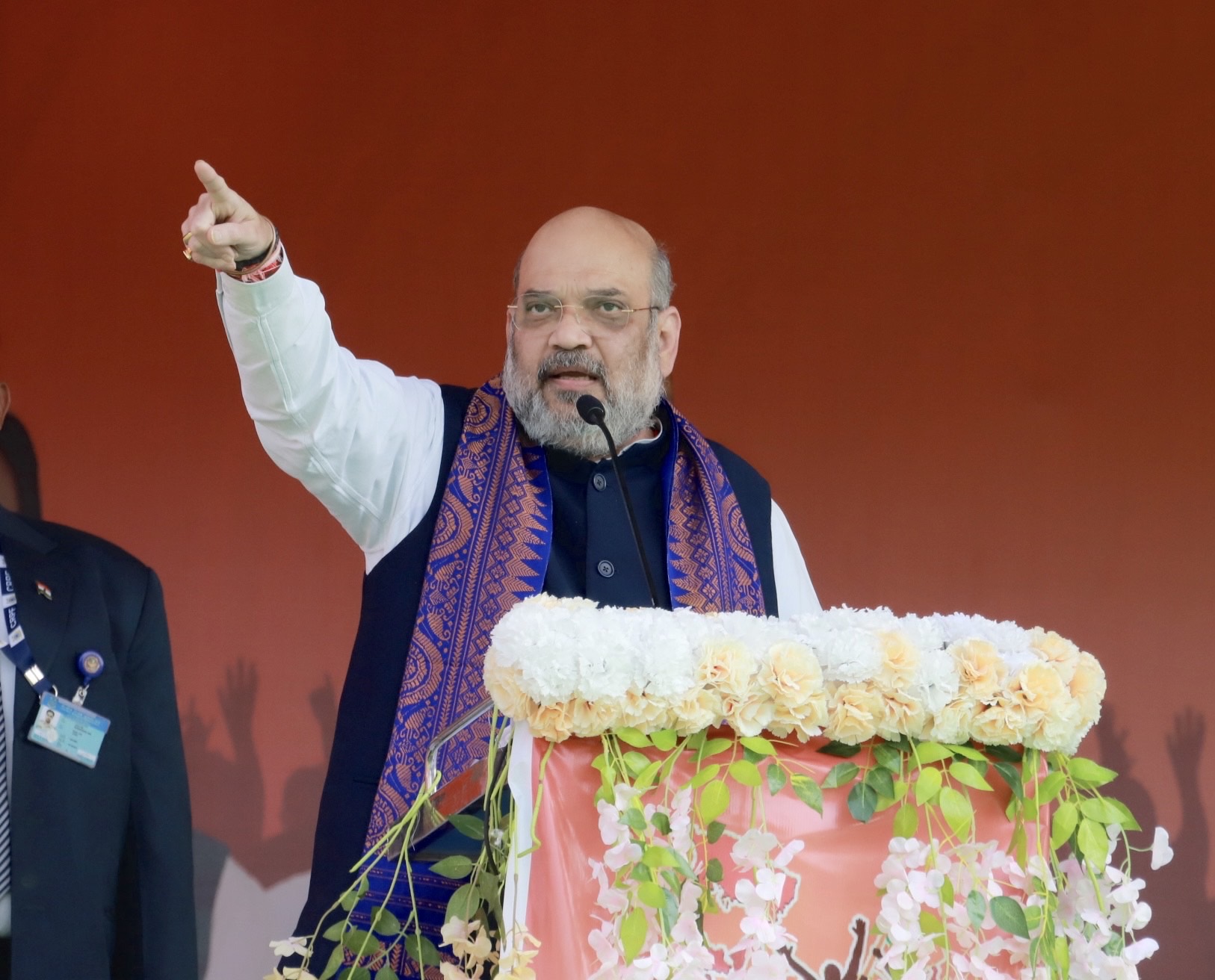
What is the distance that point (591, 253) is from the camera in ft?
8.10

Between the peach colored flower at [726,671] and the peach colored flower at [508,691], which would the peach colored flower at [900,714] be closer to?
the peach colored flower at [726,671]

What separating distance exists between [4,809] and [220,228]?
1042 mm

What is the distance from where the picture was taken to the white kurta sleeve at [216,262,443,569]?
6.08 ft

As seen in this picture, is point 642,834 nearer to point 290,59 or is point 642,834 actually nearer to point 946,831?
point 946,831

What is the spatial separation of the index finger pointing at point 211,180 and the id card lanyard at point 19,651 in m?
0.92

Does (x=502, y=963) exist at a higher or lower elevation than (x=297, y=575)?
lower

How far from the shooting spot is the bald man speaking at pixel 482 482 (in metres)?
1.95

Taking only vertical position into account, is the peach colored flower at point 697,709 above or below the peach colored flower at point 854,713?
below

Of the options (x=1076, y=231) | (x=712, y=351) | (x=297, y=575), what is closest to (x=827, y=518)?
(x=712, y=351)

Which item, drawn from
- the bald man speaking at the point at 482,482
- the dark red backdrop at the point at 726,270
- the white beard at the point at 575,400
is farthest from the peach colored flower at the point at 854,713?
the dark red backdrop at the point at 726,270

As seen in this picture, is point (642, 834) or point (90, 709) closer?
point (642, 834)

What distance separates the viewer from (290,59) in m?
3.70

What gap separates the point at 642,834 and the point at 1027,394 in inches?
109

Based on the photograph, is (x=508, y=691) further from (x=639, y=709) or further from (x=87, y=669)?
(x=87, y=669)
